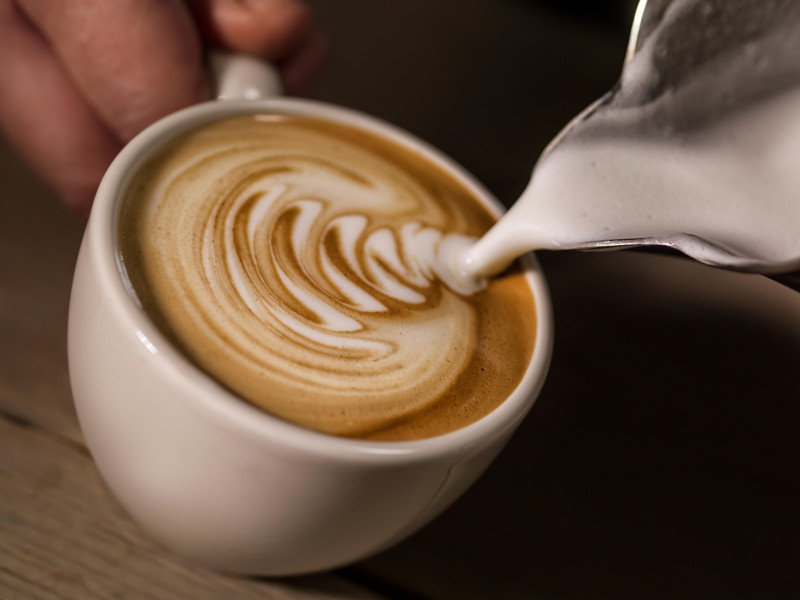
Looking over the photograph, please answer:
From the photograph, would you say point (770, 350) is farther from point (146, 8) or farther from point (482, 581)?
point (146, 8)

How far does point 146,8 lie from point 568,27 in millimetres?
1099

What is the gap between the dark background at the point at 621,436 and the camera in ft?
2.51

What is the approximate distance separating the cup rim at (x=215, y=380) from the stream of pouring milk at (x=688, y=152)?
0.08m

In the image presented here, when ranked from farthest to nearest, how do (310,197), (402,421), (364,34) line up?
(364,34) < (310,197) < (402,421)

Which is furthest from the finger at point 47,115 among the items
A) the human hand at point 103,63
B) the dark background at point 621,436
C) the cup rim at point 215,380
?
the dark background at point 621,436

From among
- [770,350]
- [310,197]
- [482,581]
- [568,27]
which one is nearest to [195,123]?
[310,197]

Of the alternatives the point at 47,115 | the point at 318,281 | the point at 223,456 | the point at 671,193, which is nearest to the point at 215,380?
the point at 223,456

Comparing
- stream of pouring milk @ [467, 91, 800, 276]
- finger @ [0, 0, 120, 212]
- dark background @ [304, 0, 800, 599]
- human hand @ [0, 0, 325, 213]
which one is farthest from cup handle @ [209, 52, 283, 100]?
dark background @ [304, 0, 800, 599]

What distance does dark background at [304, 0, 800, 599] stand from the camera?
2.51 feet

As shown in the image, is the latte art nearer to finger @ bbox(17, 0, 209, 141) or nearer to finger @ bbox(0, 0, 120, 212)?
finger @ bbox(17, 0, 209, 141)

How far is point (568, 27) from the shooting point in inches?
64.9

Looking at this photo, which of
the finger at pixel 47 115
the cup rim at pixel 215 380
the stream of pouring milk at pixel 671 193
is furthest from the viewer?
the finger at pixel 47 115

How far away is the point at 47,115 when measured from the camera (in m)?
0.90

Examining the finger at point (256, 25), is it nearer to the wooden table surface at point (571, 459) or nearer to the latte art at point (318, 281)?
the latte art at point (318, 281)
